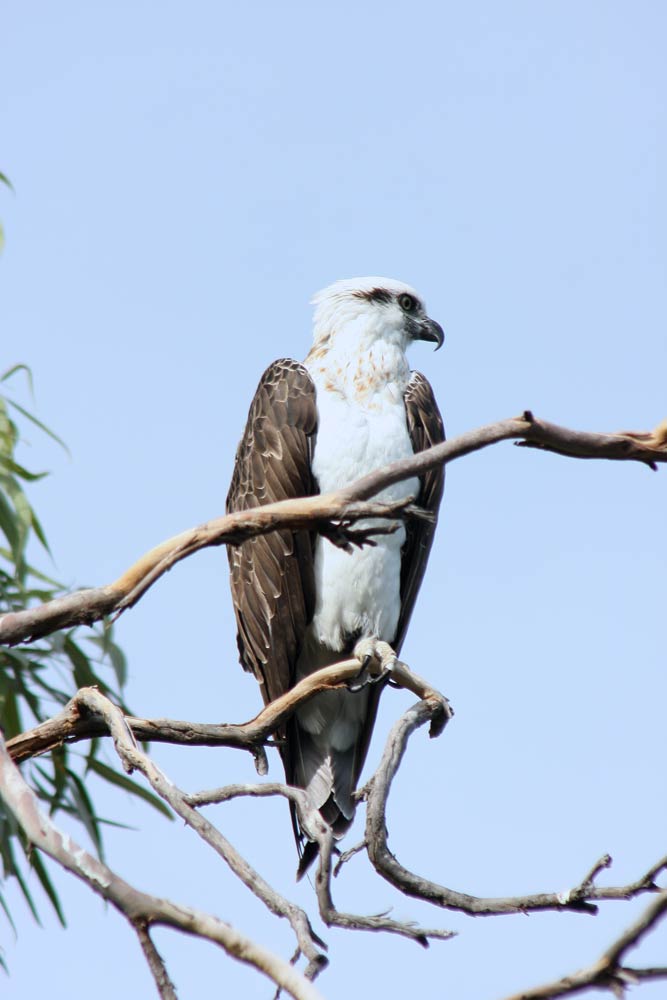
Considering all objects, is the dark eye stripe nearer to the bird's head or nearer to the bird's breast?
the bird's head

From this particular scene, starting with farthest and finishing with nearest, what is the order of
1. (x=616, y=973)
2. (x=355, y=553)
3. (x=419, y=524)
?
(x=419, y=524), (x=355, y=553), (x=616, y=973)

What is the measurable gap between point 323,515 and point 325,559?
7.80ft

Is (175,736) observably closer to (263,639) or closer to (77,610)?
(77,610)

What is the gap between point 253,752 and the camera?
4.03 m

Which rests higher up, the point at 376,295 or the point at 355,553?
the point at 376,295

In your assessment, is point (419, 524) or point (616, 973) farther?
point (419, 524)

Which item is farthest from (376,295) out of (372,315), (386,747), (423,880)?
(423,880)

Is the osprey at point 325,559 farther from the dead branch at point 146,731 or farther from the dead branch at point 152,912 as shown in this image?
the dead branch at point 152,912

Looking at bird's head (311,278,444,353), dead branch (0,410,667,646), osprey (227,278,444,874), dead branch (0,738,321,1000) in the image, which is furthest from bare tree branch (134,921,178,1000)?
bird's head (311,278,444,353)

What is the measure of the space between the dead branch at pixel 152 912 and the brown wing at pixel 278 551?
2702 mm

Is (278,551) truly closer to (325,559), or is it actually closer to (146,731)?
(325,559)

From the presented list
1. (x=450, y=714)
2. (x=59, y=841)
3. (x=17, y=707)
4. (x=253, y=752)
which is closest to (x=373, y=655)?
(x=450, y=714)

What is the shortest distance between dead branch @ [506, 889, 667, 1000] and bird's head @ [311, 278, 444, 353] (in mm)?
3944

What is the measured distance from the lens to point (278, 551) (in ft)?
18.8
